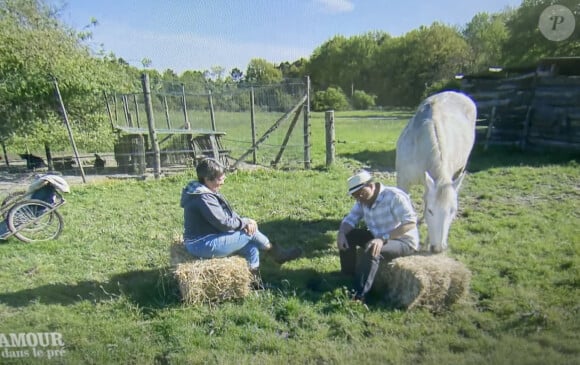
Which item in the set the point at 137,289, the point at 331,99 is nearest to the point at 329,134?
the point at 137,289

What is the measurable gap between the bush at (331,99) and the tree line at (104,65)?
31.4 feet

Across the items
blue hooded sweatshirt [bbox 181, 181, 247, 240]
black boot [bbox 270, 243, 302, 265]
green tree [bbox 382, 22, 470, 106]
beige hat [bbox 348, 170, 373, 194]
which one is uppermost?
green tree [bbox 382, 22, 470, 106]

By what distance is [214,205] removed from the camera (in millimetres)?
3354

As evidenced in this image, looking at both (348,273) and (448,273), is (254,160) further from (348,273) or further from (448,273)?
(448,273)

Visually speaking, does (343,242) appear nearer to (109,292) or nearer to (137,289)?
(137,289)

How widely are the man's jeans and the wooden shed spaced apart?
8395 mm

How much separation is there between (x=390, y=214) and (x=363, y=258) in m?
0.49

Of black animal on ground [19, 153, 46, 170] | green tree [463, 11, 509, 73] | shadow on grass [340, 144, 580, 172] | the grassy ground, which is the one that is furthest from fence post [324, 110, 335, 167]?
black animal on ground [19, 153, 46, 170]

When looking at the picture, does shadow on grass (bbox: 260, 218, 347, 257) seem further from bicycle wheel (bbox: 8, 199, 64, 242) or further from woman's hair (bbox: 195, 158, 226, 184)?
bicycle wheel (bbox: 8, 199, 64, 242)

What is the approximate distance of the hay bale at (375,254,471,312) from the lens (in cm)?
299

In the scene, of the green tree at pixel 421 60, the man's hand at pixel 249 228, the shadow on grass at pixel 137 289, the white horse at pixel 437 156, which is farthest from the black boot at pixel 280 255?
the green tree at pixel 421 60

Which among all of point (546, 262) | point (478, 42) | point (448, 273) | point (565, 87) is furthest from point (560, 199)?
point (478, 42)

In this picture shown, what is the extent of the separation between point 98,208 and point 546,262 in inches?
249

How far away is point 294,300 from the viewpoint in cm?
320
